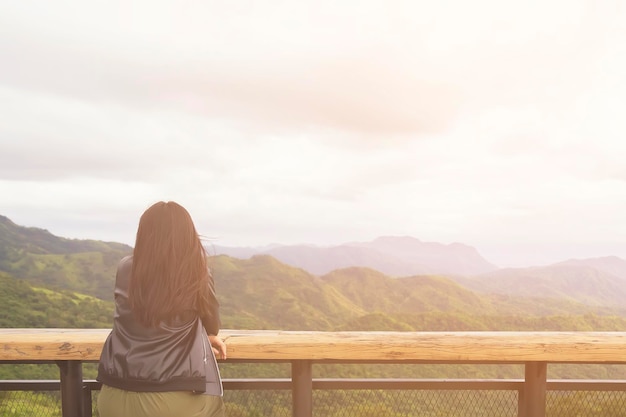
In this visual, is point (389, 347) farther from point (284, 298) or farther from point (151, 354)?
point (284, 298)

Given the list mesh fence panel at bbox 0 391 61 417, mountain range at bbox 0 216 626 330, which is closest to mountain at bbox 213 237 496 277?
mountain range at bbox 0 216 626 330

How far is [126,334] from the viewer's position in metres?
1.64

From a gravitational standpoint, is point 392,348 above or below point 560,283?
above

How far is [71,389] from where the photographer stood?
2.04 meters

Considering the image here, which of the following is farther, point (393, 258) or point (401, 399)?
point (393, 258)

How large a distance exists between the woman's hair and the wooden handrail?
331 mm

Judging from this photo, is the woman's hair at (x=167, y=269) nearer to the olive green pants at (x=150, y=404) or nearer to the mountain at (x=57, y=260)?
Result: the olive green pants at (x=150, y=404)

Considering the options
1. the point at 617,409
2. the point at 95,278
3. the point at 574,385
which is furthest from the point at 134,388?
the point at 95,278

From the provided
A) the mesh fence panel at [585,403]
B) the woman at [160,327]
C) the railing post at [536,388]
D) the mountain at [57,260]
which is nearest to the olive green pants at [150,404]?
the woman at [160,327]

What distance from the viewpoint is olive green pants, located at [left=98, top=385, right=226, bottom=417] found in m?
1.61

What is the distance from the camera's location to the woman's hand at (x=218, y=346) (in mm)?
1813

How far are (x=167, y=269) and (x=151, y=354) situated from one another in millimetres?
282

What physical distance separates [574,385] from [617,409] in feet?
0.80

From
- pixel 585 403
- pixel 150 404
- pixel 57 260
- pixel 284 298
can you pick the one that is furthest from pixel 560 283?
pixel 150 404
